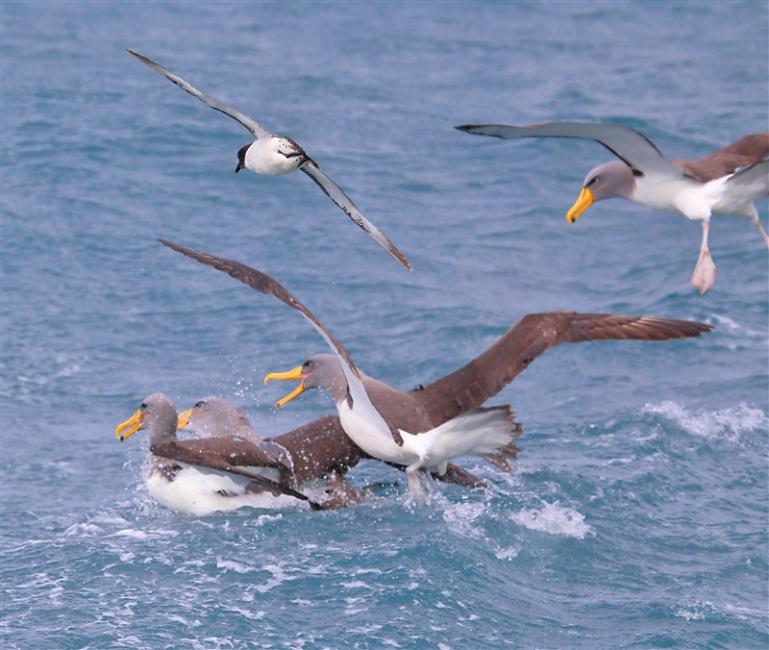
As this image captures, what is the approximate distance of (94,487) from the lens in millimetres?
15125

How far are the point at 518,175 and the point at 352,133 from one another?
3.05 meters

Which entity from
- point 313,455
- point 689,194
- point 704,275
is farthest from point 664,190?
point 313,455

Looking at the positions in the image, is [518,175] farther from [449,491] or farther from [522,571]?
[522,571]

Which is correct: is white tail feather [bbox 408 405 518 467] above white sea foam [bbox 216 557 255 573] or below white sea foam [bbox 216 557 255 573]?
→ above

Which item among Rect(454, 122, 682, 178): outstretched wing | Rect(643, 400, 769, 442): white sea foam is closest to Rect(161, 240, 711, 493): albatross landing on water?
Rect(454, 122, 682, 178): outstretched wing

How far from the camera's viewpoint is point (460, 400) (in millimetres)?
13477

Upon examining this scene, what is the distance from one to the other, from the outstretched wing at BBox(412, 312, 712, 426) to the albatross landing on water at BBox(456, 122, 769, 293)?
88 cm

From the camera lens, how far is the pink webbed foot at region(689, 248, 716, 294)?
45.3 ft

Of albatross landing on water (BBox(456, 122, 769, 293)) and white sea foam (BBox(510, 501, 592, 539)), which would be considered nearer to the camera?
white sea foam (BBox(510, 501, 592, 539))

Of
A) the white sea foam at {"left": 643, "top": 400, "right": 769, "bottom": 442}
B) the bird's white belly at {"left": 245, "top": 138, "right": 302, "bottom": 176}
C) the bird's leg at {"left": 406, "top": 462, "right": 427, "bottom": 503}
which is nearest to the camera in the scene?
the bird's white belly at {"left": 245, "top": 138, "right": 302, "bottom": 176}

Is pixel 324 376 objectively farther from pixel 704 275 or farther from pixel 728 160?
pixel 728 160

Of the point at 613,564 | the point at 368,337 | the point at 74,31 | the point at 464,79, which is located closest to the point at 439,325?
the point at 368,337

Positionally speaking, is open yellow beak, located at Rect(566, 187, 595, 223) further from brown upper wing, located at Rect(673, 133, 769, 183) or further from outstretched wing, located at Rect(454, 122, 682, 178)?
brown upper wing, located at Rect(673, 133, 769, 183)

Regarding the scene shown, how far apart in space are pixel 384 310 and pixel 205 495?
21.1ft
